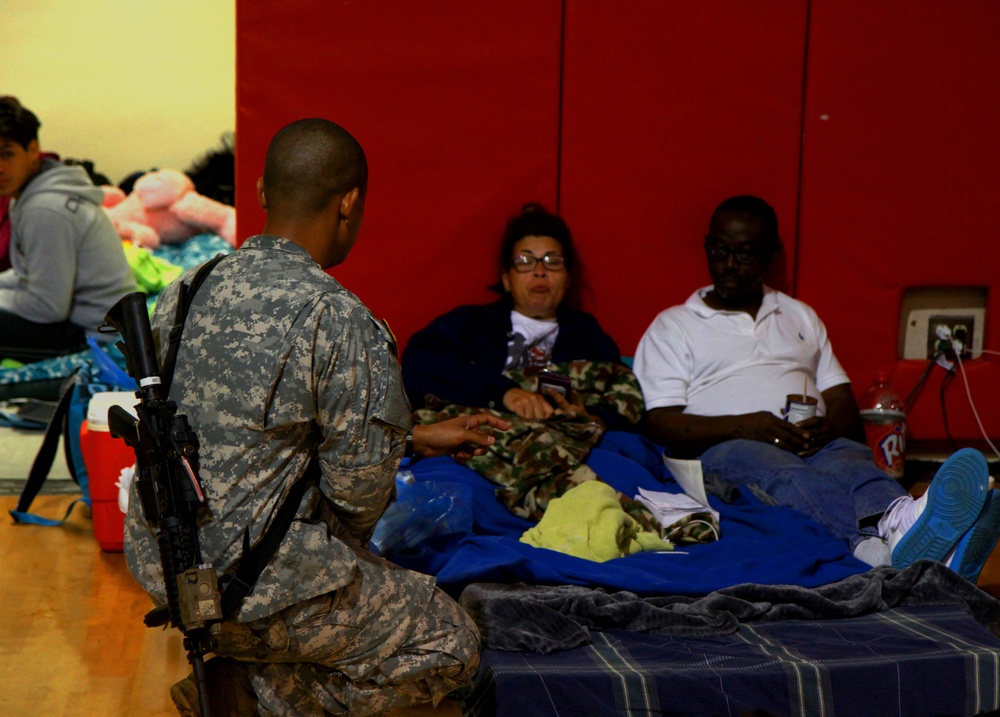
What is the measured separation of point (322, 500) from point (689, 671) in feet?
2.81

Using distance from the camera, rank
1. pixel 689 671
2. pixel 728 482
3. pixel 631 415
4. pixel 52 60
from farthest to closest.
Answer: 1. pixel 52 60
2. pixel 631 415
3. pixel 728 482
4. pixel 689 671

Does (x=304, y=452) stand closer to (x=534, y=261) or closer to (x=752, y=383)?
(x=534, y=261)

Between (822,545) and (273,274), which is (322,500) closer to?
(273,274)

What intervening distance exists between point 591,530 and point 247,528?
46.2 inches

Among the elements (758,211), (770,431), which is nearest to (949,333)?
(758,211)

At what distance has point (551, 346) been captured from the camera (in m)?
3.71

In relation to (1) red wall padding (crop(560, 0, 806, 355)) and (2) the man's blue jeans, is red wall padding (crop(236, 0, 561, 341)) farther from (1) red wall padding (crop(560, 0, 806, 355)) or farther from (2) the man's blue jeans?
(2) the man's blue jeans

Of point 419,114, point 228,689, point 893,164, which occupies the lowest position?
point 228,689

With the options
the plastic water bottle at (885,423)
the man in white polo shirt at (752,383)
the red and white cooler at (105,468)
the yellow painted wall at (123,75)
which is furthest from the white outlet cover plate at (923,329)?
the yellow painted wall at (123,75)

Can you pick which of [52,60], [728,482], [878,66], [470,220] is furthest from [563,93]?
[52,60]

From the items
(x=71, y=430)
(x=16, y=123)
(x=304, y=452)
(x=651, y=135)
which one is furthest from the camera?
(x=16, y=123)

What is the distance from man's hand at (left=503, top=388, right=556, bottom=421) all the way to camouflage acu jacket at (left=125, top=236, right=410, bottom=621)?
146 centimetres

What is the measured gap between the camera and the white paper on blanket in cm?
297

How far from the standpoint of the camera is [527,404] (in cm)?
335
